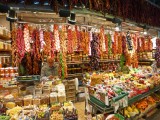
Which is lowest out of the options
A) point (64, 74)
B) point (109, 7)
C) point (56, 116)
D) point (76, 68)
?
point (56, 116)

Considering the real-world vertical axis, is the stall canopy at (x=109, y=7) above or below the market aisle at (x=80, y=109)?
above

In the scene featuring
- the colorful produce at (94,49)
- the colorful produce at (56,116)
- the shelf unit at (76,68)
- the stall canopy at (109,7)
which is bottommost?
the colorful produce at (56,116)

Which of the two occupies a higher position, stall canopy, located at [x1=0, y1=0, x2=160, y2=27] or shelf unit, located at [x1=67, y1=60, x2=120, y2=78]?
stall canopy, located at [x1=0, y1=0, x2=160, y2=27]

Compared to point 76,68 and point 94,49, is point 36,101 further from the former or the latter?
point 76,68

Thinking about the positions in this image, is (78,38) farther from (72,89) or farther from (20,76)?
(72,89)

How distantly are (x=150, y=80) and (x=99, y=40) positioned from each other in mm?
2483

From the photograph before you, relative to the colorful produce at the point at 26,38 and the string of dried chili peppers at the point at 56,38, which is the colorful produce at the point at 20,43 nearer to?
the colorful produce at the point at 26,38

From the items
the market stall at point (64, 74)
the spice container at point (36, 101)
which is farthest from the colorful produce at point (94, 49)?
the spice container at point (36, 101)

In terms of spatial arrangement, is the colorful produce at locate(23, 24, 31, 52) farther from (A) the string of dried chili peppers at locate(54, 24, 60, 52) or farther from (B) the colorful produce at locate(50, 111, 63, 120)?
(B) the colorful produce at locate(50, 111, 63, 120)

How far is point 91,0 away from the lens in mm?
4086

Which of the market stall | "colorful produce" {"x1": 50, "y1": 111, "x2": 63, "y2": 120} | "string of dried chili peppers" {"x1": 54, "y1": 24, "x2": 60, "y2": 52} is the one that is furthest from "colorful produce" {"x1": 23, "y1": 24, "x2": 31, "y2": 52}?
"colorful produce" {"x1": 50, "y1": 111, "x2": 63, "y2": 120}

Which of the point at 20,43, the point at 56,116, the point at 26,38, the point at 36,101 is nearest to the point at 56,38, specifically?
the point at 26,38

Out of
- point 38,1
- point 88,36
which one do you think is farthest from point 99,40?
point 38,1

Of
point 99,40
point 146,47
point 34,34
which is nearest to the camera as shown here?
point 34,34
